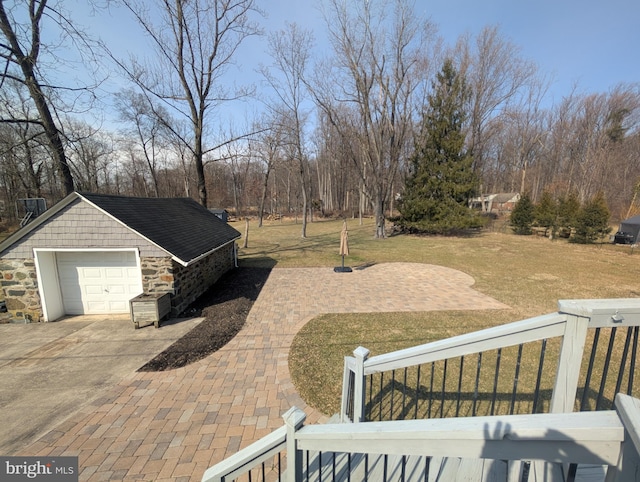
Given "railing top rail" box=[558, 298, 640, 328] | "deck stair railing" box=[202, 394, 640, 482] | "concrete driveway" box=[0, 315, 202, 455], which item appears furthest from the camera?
"concrete driveway" box=[0, 315, 202, 455]

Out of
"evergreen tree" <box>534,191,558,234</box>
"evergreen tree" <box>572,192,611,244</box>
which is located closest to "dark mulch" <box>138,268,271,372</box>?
"evergreen tree" <box>572,192,611,244</box>

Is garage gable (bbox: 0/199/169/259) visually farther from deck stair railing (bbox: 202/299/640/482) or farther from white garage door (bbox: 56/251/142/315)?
deck stair railing (bbox: 202/299/640/482)

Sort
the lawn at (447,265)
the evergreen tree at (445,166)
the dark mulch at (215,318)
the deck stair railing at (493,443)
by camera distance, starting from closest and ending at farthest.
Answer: the deck stair railing at (493,443)
the dark mulch at (215,318)
the lawn at (447,265)
the evergreen tree at (445,166)

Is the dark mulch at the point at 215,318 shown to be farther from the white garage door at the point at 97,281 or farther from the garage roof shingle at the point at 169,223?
the white garage door at the point at 97,281

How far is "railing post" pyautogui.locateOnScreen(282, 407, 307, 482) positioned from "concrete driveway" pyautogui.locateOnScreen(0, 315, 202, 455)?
12.4ft

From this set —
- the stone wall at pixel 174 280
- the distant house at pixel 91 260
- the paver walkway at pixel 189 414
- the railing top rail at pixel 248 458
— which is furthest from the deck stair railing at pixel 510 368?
the distant house at pixel 91 260

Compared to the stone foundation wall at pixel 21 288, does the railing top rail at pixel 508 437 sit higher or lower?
higher

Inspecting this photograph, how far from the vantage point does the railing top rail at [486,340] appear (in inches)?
67.1

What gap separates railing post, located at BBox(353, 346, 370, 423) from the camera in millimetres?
2730

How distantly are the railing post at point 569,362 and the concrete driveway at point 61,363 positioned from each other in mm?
5438

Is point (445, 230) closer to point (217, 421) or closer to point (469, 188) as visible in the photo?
point (469, 188)

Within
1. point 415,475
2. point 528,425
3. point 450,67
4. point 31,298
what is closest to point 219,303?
point 31,298

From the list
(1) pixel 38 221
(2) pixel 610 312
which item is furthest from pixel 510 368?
(1) pixel 38 221

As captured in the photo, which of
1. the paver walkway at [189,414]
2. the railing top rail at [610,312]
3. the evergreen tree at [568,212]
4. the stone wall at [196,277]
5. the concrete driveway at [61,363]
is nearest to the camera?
the railing top rail at [610,312]
